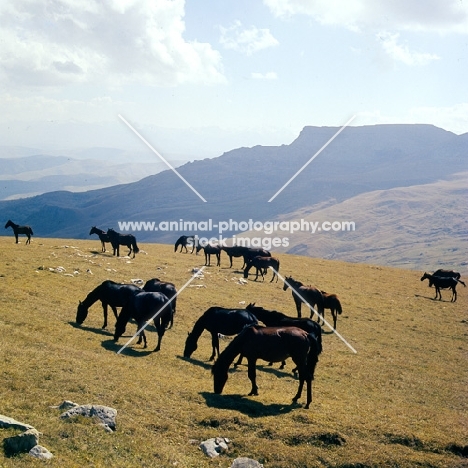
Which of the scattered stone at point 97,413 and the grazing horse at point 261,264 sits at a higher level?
the grazing horse at point 261,264

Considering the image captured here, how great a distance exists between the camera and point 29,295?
25.9 m

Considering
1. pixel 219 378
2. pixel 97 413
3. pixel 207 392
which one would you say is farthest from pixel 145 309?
pixel 97 413

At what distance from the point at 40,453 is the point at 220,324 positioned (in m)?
10.9

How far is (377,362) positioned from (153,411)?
14.4 m

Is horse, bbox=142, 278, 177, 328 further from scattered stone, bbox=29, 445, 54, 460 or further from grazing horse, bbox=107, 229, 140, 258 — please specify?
grazing horse, bbox=107, 229, 140, 258

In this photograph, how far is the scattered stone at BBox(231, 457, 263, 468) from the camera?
10890mm

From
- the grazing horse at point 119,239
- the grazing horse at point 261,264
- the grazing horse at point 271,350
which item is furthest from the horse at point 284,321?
the grazing horse at point 119,239

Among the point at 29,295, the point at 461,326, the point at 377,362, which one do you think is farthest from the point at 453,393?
the point at 29,295

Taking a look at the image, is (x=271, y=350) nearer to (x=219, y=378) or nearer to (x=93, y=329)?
(x=219, y=378)

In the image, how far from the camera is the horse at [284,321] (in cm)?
1933

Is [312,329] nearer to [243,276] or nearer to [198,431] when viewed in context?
[198,431]

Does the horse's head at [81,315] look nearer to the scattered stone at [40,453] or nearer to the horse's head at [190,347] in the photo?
the horse's head at [190,347]

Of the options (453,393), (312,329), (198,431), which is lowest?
(453,393)

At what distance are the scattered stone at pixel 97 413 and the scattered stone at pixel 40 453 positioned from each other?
1689 millimetres
